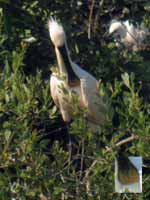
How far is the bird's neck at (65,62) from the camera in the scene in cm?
389

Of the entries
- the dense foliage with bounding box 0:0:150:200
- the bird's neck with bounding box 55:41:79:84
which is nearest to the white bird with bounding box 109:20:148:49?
the bird's neck with bounding box 55:41:79:84

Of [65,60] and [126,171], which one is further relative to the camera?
[65,60]

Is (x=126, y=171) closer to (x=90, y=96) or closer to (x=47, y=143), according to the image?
(x=47, y=143)

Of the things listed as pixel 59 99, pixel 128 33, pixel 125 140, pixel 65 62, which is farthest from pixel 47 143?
pixel 128 33

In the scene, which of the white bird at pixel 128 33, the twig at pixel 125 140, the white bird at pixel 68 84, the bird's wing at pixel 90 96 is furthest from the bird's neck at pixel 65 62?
the white bird at pixel 128 33

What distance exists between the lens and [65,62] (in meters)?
3.91

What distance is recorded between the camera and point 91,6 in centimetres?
446

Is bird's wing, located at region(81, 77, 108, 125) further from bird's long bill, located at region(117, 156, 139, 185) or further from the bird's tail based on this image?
bird's long bill, located at region(117, 156, 139, 185)

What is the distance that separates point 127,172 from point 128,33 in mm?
2830

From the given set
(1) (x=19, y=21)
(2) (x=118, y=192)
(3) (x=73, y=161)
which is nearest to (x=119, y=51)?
(1) (x=19, y=21)

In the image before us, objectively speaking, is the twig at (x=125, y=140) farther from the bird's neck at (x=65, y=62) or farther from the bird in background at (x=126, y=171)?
the bird's neck at (x=65, y=62)

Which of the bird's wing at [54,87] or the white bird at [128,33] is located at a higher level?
the white bird at [128,33]

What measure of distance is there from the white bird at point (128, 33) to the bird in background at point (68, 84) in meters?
0.66

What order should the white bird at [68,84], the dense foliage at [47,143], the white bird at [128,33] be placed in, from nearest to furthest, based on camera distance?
the dense foliage at [47,143], the white bird at [68,84], the white bird at [128,33]
